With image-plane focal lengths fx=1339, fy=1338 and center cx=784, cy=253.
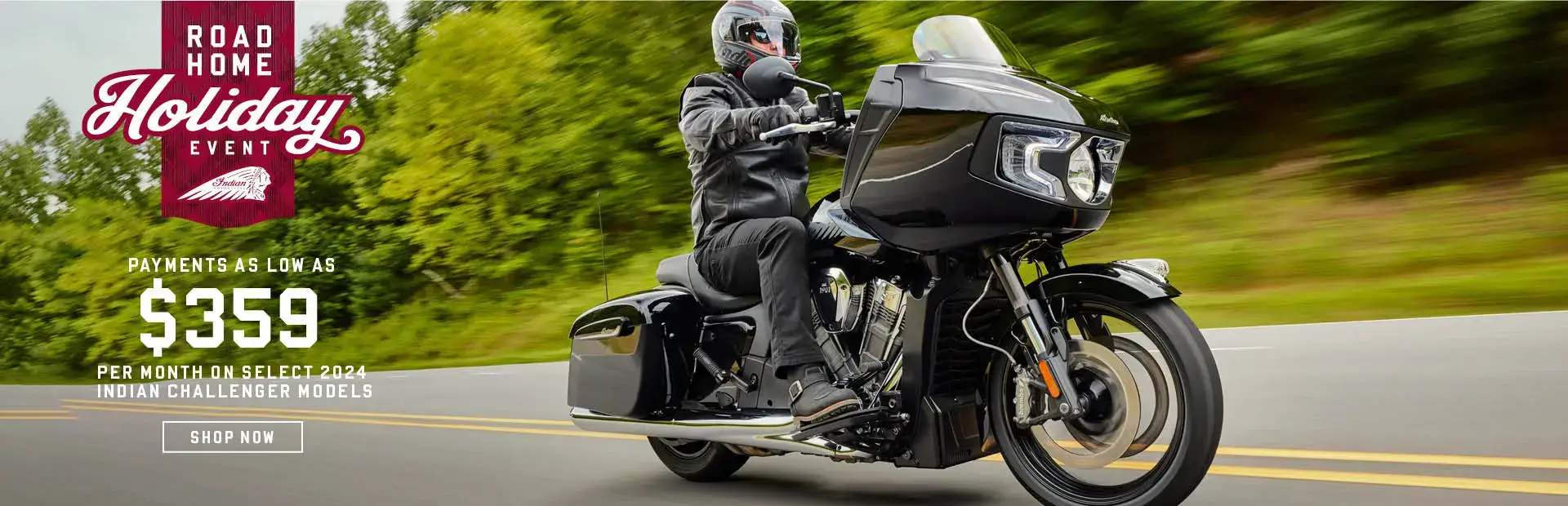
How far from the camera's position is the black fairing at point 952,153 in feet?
12.0

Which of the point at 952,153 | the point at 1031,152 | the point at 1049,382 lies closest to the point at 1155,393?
the point at 1049,382

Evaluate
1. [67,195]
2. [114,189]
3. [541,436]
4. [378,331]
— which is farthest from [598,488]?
[67,195]

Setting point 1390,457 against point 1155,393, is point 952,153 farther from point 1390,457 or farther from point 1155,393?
point 1390,457

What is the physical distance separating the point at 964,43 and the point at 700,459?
210 centimetres

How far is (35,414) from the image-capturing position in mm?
11219

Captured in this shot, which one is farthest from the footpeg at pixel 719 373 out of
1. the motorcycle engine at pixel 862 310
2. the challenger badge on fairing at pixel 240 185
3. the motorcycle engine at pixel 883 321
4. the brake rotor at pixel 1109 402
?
the challenger badge on fairing at pixel 240 185

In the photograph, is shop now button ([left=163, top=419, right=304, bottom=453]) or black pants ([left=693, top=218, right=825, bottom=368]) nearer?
black pants ([left=693, top=218, right=825, bottom=368])

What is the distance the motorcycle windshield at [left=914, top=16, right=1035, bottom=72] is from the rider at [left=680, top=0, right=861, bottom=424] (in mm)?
483

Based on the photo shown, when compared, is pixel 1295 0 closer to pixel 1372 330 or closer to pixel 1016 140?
pixel 1372 330

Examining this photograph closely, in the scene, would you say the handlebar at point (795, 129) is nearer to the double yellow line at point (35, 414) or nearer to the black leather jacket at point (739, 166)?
the black leather jacket at point (739, 166)

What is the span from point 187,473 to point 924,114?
4.32 meters

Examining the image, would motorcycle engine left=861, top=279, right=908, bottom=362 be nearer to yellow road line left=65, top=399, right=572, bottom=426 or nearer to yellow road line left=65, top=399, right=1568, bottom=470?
yellow road line left=65, top=399, right=1568, bottom=470

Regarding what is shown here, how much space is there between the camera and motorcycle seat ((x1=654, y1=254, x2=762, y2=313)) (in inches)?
186

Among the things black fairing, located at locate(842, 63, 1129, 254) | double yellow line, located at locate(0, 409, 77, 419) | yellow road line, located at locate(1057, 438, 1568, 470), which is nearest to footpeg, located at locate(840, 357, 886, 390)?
black fairing, located at locate(842, 63, 1129, 254)
